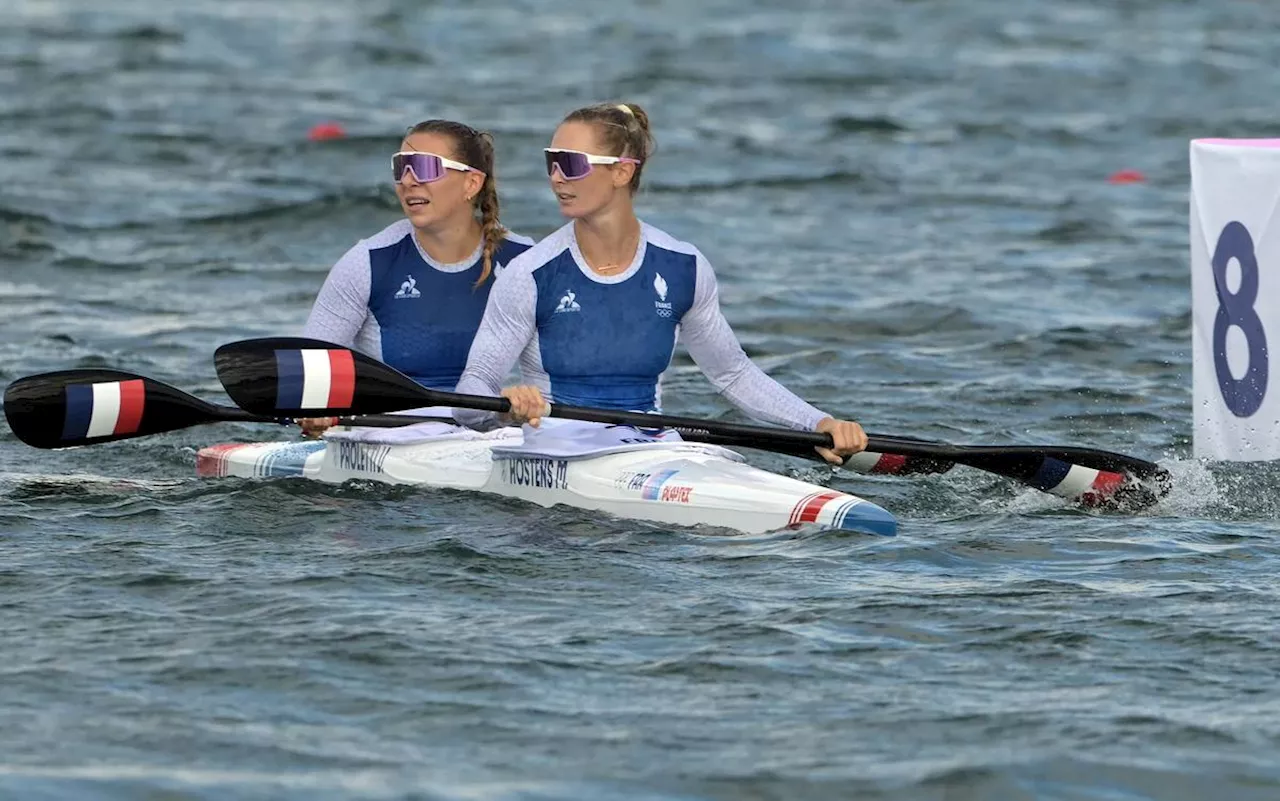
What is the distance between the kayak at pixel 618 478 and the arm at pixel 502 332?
0.32 metres

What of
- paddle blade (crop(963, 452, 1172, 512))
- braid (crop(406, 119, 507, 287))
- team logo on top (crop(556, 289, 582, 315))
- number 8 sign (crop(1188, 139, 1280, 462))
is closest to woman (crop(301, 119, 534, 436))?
braid (crop(406, 119, 507, 287))

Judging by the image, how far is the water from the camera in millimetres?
5184

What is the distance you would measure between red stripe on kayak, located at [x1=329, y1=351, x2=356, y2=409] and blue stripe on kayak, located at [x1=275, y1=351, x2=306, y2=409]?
0.35 feet

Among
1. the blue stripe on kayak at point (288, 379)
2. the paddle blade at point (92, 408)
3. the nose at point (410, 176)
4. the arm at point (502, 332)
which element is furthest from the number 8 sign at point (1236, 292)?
the paddle blade at point (92, 408)

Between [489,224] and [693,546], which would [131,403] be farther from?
[693,546]

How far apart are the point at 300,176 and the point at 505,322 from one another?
11.0 m

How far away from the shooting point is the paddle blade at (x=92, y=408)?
7707mm

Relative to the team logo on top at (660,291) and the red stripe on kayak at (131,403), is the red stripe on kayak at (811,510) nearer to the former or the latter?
the team logo on top at (660,291)

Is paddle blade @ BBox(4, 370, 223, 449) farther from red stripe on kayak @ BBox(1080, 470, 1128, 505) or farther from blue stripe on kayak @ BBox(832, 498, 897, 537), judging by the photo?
red stripe on kayak @ BBox(1080, 470, 1128, 505)

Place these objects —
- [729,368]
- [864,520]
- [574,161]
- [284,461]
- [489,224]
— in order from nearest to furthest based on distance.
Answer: [864,520] < [574,161] < [729,368] < [489,224] < [284,461]

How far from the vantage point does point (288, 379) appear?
7348 mm

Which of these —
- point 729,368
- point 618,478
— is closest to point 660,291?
point 729,368

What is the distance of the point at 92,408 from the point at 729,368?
2.35 m

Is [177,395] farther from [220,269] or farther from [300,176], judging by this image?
[300,176]
